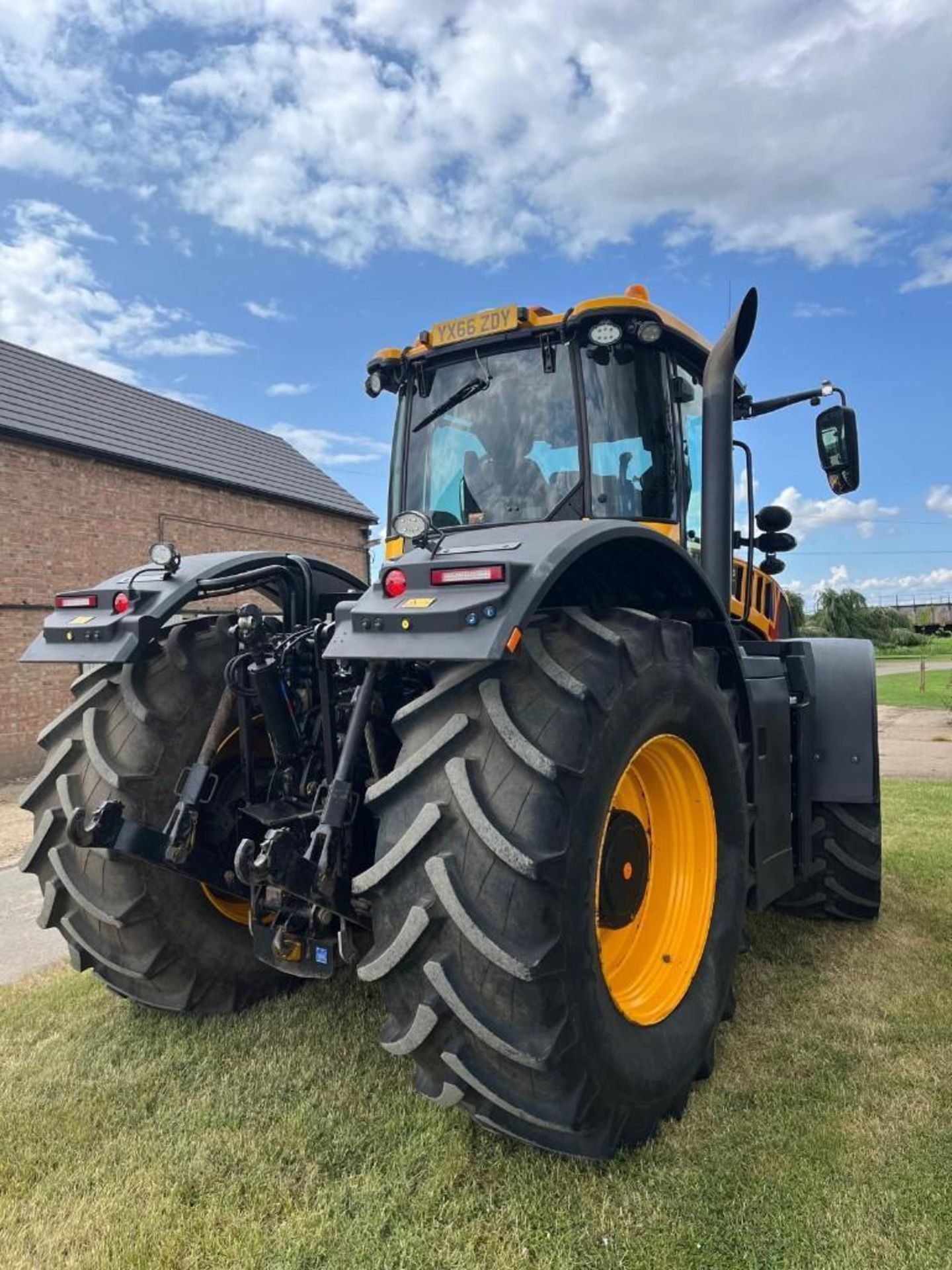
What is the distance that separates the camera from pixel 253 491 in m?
15.5

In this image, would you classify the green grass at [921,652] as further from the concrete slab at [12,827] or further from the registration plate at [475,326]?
the registration plate at [475,326]

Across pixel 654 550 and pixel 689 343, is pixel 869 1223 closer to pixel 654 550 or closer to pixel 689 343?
pixel 654 550

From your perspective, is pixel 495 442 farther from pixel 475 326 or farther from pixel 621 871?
pixel 621 871

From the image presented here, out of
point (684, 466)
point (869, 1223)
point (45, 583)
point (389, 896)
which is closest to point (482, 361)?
point (684, 466)

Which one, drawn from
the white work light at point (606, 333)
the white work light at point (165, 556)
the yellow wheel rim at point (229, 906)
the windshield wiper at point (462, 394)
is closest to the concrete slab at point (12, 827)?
the yellow wheel rim at point (229, 906)

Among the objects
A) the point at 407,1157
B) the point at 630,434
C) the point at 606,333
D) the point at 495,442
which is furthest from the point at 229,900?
the point at 606,333

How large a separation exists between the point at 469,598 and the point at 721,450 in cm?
166

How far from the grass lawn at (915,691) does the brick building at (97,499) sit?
11579mm

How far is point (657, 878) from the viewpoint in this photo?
2.83 metres

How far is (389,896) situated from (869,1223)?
1.34 meters

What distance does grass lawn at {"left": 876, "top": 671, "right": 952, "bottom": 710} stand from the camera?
18.8m

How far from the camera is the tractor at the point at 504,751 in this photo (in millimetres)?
1977

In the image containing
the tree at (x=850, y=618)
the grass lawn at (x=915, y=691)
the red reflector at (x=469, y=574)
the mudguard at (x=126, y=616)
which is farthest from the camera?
the tree at (x=850, y=618)

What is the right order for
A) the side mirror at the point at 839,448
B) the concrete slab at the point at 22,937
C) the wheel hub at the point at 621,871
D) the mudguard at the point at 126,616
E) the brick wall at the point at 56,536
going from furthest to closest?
1. the brick wall at the point at 56,536
2. the concrete slab at the point at 22,937
3. the side mirror at the point at 839,448
4. the mudguard at the point at 126,616
5. the wheel hub at the point at 621,871
